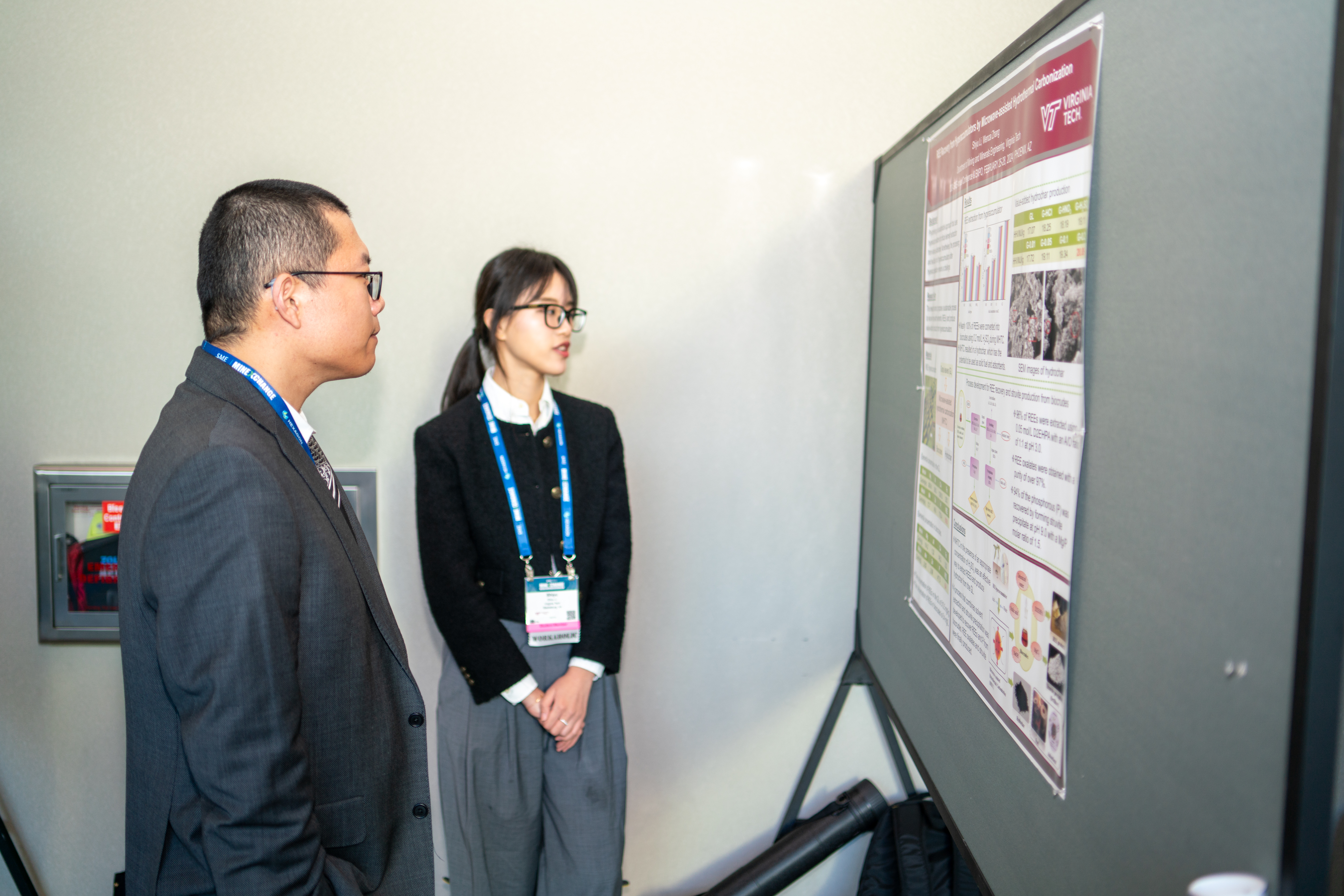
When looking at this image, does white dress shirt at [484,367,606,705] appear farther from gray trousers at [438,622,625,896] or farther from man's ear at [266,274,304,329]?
man's ear at [266,274,304,329]

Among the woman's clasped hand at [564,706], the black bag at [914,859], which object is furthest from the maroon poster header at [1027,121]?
the black bag at [914,859]

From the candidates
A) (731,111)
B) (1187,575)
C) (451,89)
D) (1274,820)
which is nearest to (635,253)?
(731,111)

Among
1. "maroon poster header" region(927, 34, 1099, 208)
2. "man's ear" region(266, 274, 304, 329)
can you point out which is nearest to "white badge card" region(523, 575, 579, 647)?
"man's ear" region(266, 274, 304, 329)

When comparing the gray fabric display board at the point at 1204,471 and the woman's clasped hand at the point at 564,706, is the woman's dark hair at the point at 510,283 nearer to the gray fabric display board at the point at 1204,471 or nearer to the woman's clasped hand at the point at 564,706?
the woman's clasped hand at the point at 564,706

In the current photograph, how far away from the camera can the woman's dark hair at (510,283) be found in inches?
77.3

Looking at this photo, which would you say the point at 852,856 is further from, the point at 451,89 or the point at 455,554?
the point at 451,89

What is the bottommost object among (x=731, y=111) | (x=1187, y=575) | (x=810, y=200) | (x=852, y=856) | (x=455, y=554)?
(x=852, y=856)

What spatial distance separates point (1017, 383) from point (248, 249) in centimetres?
114

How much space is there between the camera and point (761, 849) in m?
2.53

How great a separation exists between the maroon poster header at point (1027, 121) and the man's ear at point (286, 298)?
107cm

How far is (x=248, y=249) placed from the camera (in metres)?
1.26

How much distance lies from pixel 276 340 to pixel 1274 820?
1335mm

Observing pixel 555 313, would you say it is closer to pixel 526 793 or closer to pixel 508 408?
pixel 508 408

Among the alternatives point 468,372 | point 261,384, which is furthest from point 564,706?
point 261,384
